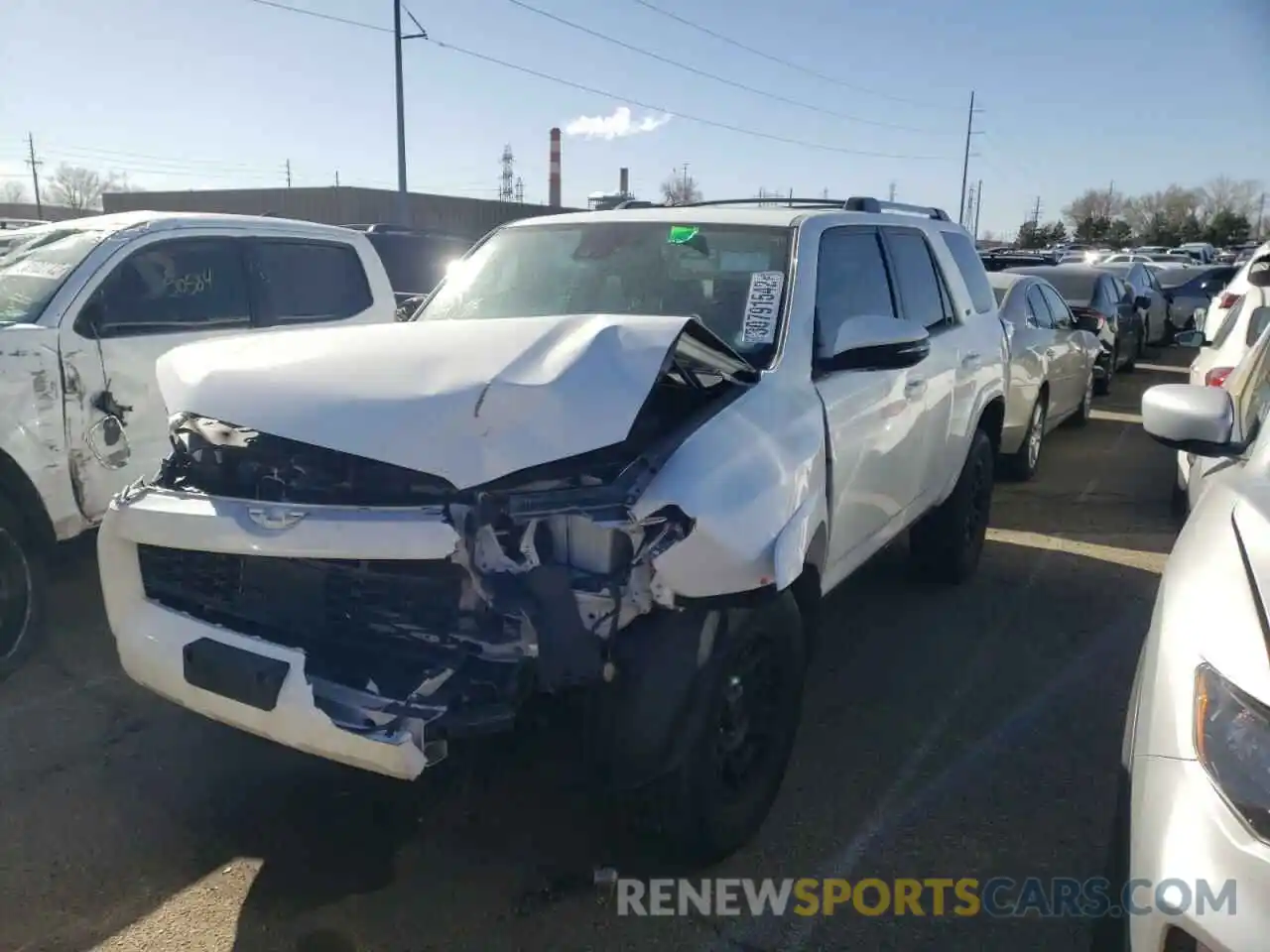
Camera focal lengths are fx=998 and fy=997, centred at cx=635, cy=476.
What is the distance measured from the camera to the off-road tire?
2729 mm

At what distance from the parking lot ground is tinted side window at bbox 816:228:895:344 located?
162 centimetres

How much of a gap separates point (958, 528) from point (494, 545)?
11.8 ft

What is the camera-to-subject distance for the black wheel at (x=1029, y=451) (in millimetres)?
8391

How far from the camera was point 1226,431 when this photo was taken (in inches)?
114

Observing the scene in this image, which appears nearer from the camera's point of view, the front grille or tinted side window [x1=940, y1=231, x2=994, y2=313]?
the front grille

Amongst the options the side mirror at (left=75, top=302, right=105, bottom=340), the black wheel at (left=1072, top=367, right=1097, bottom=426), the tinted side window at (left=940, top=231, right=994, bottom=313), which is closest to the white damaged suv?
the side mirror at (left=75, top=302, right=105, bottom=340)

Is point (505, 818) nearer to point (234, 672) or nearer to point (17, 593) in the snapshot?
point (234, 672)

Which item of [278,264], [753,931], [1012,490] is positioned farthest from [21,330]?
[1012,490]

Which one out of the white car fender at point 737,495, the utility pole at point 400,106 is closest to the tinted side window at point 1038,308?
the white car fender at point 737,495

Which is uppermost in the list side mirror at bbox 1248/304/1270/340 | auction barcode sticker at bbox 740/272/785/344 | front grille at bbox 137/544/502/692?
auction barcode sticker at bbox 740/272/785/344

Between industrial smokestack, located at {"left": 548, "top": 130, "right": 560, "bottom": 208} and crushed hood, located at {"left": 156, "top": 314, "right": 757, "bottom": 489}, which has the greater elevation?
industrial smokestack, located at {"left": 548, "top": 130, "right": 560, "bottom": 208}

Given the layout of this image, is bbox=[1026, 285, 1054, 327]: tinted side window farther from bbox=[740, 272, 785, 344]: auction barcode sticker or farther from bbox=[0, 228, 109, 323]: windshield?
bbox=[0, 228, 109, 323]: windshield

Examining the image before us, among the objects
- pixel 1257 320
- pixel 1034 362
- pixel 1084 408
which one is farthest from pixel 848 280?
pixel 1084 408

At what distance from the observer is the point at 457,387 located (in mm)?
2617
